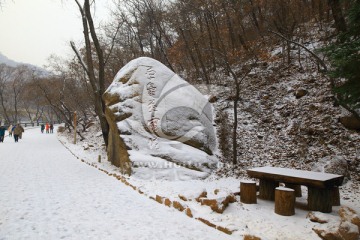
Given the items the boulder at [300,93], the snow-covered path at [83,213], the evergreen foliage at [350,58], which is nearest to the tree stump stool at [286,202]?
the snow-covered path at [83,213]

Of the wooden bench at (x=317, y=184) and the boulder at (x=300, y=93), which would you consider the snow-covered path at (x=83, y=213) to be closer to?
the wooden bench at (x=317, y=184)

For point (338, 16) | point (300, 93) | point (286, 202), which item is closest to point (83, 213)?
point (286, 202)

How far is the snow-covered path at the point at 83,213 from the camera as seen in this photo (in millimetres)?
4484

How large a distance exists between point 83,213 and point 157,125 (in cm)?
557

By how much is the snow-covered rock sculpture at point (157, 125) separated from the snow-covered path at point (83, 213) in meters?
1.64

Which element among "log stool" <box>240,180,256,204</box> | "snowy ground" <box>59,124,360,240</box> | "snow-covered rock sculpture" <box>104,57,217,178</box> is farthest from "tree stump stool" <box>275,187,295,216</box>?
"snow-covered rock sculpture" <box>104,57,217,178</box>

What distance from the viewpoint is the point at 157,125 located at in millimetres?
10562

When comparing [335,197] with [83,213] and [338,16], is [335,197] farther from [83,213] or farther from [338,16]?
[338,16]

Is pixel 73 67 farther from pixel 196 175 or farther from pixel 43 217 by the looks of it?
pixel 43 217

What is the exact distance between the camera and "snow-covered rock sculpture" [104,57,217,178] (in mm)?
9375

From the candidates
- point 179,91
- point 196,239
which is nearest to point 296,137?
point 179,91

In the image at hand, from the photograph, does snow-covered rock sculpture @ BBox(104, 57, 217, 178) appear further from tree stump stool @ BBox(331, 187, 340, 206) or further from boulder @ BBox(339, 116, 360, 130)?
boulder @ BBox(339, 116, 360, 130)

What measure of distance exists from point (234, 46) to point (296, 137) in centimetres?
1012

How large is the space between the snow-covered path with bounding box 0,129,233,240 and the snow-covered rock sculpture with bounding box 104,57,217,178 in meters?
1.64
